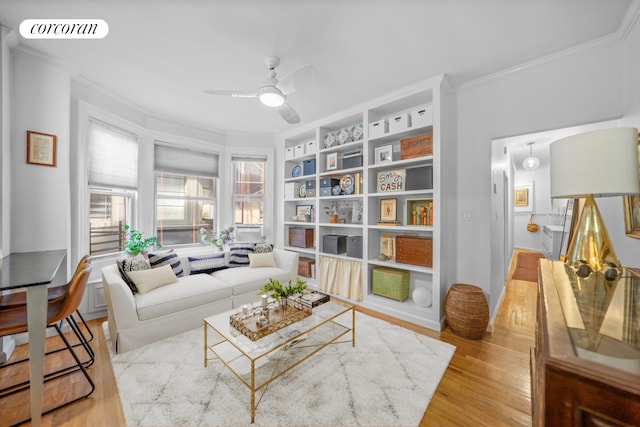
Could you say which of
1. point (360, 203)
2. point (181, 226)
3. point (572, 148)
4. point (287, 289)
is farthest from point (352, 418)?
point (181, 226)

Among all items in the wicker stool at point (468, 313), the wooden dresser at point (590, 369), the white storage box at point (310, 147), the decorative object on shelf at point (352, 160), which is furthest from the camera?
the white storage box at point (310, 147)

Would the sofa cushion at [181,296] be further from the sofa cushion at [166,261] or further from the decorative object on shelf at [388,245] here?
the decorative object on shelf at [388,245]

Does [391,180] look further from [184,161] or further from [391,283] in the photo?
[184,161]

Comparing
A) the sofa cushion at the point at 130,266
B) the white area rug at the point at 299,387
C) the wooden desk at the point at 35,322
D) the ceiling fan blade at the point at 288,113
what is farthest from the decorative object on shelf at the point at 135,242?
the ceiling fan blade at the point at 288,113

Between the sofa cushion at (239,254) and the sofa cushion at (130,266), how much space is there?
3.64 ft

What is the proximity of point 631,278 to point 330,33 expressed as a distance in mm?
2357

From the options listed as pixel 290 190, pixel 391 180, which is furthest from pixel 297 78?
pixel 290 190

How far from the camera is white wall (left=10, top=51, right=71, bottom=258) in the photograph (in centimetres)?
224

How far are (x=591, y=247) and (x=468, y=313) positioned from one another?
142cm

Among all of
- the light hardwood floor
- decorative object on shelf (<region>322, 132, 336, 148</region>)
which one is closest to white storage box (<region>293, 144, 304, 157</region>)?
decorative object on shelf (<region>322, 132, 336, 148</region>)

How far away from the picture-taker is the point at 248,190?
4.63 m

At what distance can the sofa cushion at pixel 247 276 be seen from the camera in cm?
302

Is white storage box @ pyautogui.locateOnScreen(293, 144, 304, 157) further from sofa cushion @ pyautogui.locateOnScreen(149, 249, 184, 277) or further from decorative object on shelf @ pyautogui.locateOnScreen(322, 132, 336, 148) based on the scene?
sofa cushion @ pyautogui.locateOnScreen(149, 249, 184, 277)

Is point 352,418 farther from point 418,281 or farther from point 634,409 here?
point 418,281
